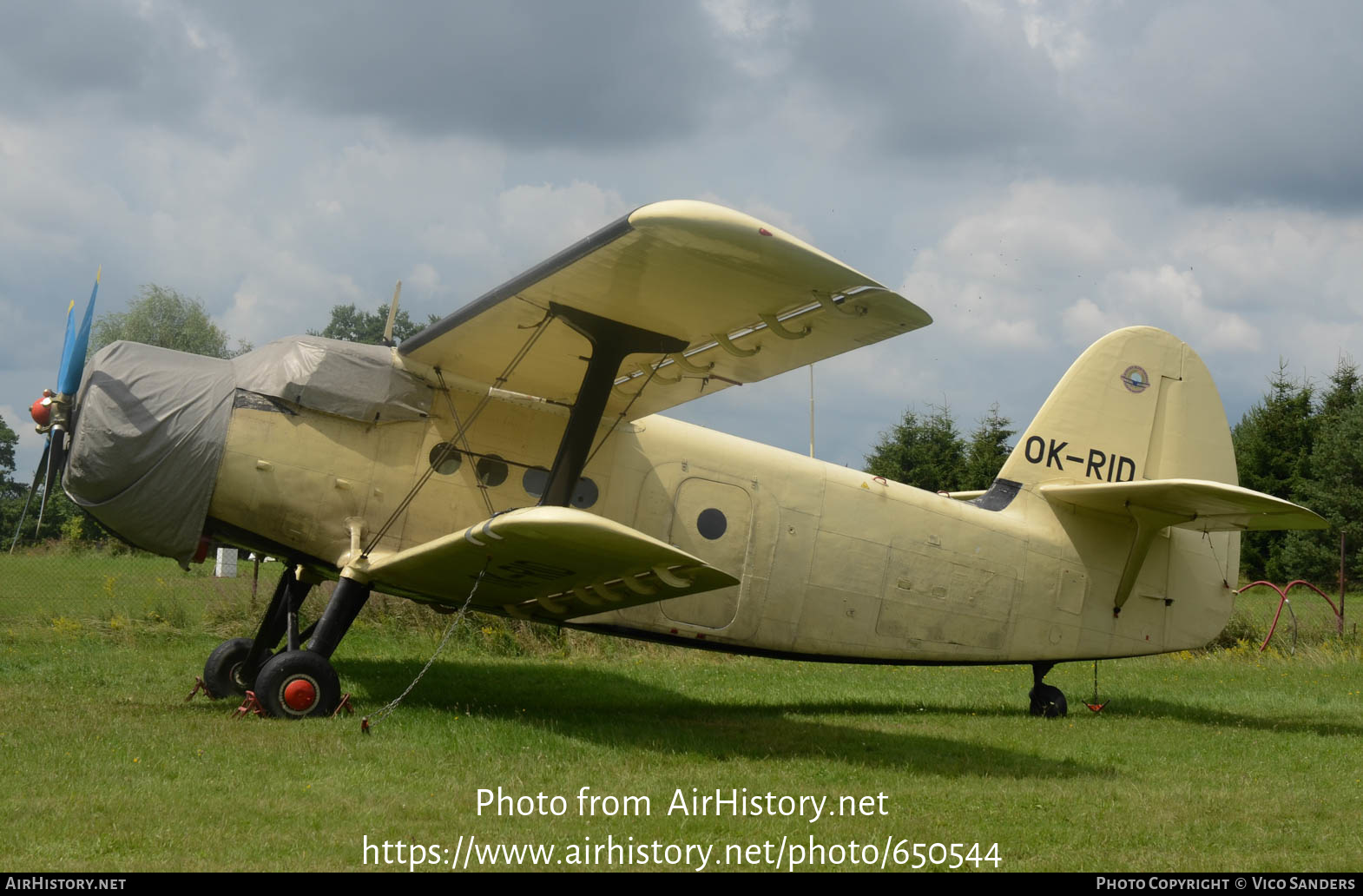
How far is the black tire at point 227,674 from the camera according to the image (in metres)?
9.28

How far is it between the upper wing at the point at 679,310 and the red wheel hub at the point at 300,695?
8.29 ft

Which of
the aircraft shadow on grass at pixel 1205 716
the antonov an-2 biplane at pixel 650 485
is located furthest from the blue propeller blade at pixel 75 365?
the aircraft shadow on grass at pixel 1205 716

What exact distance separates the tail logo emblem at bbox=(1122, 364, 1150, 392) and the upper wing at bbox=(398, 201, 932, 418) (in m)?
4.36

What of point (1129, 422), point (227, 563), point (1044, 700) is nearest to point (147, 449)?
point (1044, 700)

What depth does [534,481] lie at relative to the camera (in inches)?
336

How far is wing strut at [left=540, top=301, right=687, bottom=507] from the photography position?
749 centimetres

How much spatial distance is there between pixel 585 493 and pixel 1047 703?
499 centimetres

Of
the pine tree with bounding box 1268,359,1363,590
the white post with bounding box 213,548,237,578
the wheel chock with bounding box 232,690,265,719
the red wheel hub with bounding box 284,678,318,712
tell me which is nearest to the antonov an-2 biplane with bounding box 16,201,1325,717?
the red wheel hub with bounding box 284,678,318,712

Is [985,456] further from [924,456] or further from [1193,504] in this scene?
[1193,504]

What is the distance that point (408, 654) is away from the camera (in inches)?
515

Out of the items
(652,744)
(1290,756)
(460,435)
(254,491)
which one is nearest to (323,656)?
(254,491)

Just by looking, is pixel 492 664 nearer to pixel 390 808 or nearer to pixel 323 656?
pixel 323 656

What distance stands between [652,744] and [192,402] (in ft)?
13.5

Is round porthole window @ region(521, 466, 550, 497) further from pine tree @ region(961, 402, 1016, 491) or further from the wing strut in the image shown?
pine tree @ region(961, 402, 1016, 491)
